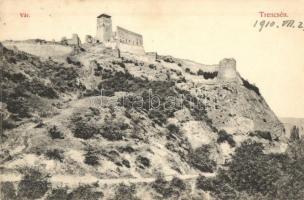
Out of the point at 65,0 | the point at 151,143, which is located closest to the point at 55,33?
the point at 65,0

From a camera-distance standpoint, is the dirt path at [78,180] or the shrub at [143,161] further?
the shrub at [143,161]

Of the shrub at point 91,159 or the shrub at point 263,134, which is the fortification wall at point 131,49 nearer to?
the shrub at point 263,134

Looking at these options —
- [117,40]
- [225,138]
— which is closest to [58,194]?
[225,138]

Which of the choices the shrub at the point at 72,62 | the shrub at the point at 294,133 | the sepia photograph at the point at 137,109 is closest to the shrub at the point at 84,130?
the sepia photograph at the point at 137,109

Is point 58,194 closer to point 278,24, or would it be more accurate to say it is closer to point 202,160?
point 278,24

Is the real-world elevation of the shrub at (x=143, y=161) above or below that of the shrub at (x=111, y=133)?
below

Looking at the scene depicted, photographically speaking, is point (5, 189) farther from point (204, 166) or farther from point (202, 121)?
point (202, 121)
